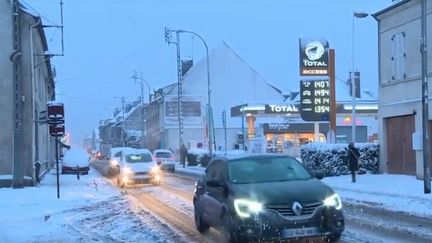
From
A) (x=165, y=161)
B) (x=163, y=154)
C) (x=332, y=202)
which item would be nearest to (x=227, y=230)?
(x=332, y=202)

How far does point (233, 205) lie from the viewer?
404 inches

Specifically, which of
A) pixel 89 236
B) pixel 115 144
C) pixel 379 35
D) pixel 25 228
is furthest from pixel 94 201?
pixel 115 144

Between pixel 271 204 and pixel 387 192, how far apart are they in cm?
1246

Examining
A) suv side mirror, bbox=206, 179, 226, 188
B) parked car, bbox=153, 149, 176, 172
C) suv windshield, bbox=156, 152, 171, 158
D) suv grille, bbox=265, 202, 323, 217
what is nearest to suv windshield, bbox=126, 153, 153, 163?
parked car, bbox=153, 149, 176, 172

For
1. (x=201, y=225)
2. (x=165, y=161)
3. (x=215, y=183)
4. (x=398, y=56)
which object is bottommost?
(x=165, y=161)

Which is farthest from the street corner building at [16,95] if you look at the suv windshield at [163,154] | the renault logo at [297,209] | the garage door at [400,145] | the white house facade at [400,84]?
the suv windshield at [163,154]

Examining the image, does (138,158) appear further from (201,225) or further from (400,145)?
(201,225)

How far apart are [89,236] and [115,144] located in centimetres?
11310

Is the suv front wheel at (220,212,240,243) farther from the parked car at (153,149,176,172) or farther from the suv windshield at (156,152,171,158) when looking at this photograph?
the suv windshield at (156,152,171,158)

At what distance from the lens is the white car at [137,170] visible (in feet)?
91.7

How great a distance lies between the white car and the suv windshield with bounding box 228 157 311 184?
1682 cm

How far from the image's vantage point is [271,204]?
9781 millimetres

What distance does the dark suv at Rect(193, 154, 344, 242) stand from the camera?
9742mm

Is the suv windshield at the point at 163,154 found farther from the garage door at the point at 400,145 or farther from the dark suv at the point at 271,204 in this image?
the dark suv at the point at 271,204
